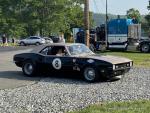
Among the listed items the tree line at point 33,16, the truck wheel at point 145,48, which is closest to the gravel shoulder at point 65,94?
the truck wheel at point 145,48

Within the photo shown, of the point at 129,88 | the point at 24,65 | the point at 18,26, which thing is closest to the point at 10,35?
the point at 18,26

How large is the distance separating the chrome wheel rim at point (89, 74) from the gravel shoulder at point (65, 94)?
31cm

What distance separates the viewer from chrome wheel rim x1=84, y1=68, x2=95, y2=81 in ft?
52.6

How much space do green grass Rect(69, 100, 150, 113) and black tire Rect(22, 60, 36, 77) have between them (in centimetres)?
733

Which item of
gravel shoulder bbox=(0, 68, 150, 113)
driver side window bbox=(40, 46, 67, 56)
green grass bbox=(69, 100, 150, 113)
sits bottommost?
gravel shoulder bbox=(0, 68, 150, 113)

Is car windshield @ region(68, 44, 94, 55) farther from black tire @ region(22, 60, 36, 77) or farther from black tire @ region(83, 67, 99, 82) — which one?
black tire @ region(22, 60, 36, 77)

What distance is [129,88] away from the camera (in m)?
13.9

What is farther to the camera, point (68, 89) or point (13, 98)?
point (68, 89)

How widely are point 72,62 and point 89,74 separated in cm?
85

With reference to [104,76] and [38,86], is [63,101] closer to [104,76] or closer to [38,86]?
[38,86]

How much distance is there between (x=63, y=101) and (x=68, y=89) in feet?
7.96

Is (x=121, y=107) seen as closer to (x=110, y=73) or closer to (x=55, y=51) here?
(x=110, y=73)

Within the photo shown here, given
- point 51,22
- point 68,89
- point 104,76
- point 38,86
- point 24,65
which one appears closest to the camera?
point 68,89

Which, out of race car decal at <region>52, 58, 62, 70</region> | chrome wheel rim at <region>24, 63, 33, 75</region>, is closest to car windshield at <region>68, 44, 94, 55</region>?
race car decal at <region>52, 58, 62, 70</region>
